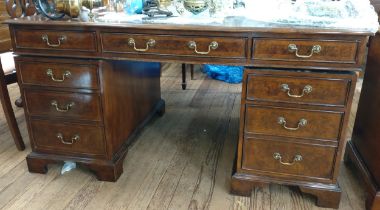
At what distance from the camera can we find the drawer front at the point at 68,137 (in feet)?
4.86

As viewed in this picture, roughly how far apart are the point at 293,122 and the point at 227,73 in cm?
182

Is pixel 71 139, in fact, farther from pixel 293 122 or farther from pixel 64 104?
pixel 293 122

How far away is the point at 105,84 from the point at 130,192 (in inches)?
19.5

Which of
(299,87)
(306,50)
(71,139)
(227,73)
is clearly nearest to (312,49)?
(306,50)

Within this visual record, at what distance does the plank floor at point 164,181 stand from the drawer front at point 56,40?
63cm

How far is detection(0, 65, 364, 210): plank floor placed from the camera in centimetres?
142

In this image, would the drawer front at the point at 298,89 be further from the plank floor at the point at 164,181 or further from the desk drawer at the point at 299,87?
the plank floor at the point at 164,181

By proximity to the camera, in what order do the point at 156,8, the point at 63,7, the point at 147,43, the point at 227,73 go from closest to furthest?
the point at 147,43
the point at 63,7
the point at 156,8
the point at 227,73

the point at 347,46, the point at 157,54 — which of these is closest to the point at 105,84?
the point at 157,54

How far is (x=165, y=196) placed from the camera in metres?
1.46

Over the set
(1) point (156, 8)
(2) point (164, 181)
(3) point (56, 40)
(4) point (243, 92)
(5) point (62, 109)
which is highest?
(1) point (156, 8)

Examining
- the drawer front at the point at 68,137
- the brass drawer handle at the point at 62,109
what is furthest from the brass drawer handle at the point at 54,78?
the drawer front at the point at 68,137

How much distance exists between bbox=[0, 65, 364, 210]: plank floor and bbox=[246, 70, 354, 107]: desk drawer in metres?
0.48

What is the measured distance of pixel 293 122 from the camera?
1276 mm
